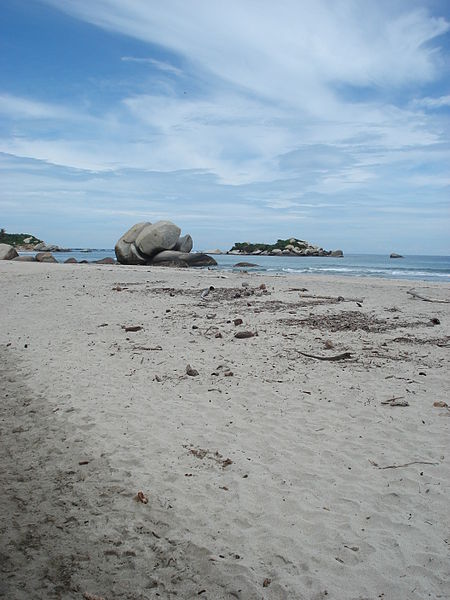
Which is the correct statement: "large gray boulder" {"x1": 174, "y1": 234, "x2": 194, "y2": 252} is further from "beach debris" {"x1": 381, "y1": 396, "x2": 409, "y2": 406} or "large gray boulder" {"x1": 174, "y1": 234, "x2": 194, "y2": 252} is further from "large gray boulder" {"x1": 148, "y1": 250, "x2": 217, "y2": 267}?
"beach debris" {"x1": 381, "y1": 396, "x2": 409, "y2": 406}

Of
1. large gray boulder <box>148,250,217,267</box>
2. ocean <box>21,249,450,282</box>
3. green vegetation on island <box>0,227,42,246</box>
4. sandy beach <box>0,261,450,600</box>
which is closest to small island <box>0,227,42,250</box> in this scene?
green vegetation on island <box>0,227,42,246</box>

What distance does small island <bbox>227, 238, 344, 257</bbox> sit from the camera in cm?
7500

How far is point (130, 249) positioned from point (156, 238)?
2304mm

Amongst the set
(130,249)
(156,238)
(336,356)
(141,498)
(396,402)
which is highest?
(156,238)

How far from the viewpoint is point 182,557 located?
109 inches

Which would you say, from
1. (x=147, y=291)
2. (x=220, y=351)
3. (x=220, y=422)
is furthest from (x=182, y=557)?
(x=147, y=291)

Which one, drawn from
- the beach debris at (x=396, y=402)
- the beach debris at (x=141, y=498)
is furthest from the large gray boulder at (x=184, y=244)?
the beach debris at (x=141, y=498)

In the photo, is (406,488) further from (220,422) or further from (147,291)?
(147,291)

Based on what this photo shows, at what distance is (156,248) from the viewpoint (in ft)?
113

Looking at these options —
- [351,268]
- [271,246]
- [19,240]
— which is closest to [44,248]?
[19,240]

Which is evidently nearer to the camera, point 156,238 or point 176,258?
point 176,258

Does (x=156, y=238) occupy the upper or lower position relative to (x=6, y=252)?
upper

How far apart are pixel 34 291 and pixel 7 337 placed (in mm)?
6335

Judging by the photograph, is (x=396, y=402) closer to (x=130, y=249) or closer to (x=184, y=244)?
(x=130, y=249)
